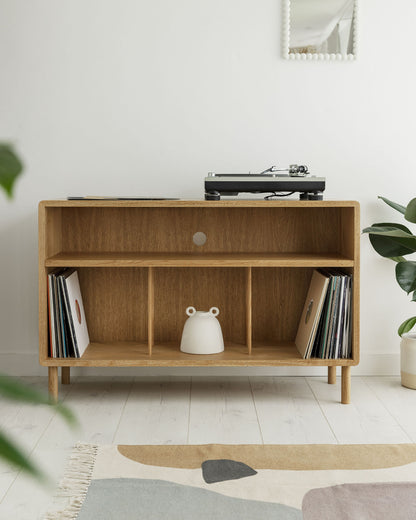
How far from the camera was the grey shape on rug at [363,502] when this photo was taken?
141 centimetres

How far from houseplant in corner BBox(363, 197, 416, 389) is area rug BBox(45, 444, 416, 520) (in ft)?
2.13

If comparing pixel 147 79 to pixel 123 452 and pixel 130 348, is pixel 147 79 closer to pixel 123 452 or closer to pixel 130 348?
pixel 130 348

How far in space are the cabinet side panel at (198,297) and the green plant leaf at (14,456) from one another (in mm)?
2332

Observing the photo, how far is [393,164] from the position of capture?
2.56 m

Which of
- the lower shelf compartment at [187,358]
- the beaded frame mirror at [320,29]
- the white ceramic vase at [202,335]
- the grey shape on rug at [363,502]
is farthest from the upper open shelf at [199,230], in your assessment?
the grey shape on rug at [363,502]

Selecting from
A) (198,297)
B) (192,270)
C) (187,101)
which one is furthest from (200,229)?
(187,101)

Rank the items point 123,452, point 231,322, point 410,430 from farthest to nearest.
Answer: point 231,322
point 410,430
point 123,452

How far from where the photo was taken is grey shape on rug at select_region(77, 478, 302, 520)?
1422 mm

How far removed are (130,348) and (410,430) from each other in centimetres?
109

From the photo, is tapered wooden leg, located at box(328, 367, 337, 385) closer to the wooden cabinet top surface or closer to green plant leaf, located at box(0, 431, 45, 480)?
the wooden cabinet top surface

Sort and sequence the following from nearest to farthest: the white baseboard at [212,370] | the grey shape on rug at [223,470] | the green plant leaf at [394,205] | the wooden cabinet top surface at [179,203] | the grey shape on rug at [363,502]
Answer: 1. the grey shape on rug at [363,502]
2. the grey shape on rug at [223,470]
3. the wooden cabinet top surface at [179,203]
4. the green plant leaf at [394,205]
5. the white baseboard at [212,370]

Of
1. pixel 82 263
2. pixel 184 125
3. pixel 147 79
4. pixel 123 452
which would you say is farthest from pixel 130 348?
pixel 147 79

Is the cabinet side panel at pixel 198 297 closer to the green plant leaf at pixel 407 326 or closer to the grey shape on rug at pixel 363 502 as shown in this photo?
the green plant leaf at pixel 407 326

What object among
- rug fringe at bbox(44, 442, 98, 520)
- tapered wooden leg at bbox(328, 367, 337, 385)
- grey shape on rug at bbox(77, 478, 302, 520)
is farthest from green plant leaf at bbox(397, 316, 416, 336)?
rug fringe at bbox(44, 442, 98, 520)
